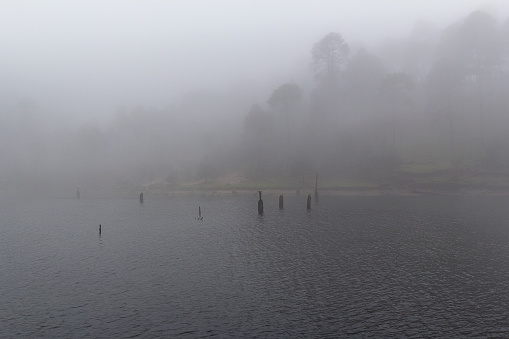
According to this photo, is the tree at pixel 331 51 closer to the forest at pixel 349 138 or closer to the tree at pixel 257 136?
the forest at pixel 349 138

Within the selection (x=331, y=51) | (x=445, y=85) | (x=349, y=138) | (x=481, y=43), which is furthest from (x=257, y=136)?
(x=481, y=43)

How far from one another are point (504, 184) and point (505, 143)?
15.3 m

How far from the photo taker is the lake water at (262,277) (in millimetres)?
23906

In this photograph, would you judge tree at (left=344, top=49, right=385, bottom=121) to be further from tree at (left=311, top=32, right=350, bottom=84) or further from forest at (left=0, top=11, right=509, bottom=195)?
tree at (left=311, top=32, right=350, bottom=84)

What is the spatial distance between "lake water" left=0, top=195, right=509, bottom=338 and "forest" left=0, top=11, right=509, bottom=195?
48.8m

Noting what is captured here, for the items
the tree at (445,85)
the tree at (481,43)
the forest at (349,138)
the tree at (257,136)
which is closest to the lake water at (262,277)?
the forest at (349,138)

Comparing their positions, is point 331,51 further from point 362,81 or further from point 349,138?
point 349,138

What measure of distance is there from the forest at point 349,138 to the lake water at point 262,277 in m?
48.8

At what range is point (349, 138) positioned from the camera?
120m

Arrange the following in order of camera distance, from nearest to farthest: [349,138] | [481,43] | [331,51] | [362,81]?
[481,43]
[349,138]
[331,51]
[362,81]

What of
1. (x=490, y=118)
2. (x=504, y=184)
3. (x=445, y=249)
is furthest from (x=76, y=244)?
(x=490, y=118)

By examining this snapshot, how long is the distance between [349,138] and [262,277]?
94.9 m

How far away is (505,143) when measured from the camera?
99.6 meters

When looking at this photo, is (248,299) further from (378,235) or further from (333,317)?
(378,235)
